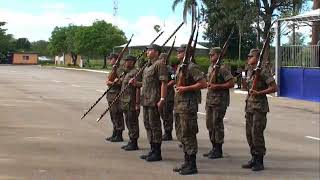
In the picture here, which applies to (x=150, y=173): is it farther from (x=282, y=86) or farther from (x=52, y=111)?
(x=282, y=86)

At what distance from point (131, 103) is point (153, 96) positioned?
4.10ft

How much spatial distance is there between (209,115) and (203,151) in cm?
100

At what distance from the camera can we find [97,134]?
40.7 ft

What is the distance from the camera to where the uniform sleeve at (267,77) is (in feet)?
27.9

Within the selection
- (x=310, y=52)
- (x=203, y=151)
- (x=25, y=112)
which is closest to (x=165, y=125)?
(x=203, y=151)

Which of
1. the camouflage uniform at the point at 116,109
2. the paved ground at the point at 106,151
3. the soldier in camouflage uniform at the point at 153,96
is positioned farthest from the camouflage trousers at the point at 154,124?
the camouflage uniform at the point at 116,109

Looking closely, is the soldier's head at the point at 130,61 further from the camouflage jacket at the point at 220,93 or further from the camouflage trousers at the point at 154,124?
the camouflage jacket at the point at 220,93

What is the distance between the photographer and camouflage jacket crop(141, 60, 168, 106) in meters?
9.12

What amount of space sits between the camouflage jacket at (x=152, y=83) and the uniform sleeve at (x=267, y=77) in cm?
151

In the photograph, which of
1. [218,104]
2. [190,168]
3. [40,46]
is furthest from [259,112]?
[40,46]

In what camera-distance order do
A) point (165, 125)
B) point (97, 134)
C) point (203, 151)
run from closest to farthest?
point (203, 151), point (165, 125), point (97, 134)

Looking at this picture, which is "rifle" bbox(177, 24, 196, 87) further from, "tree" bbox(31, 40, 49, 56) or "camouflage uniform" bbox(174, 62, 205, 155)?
"tree" bbox(31, 40, 49, 56)

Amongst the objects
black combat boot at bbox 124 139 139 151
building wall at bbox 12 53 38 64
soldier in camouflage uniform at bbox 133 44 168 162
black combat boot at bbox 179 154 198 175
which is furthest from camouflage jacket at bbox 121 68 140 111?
building wall at bbox 12 53 38 64

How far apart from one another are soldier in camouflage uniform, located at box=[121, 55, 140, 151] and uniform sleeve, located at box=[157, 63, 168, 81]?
1.32 metres
